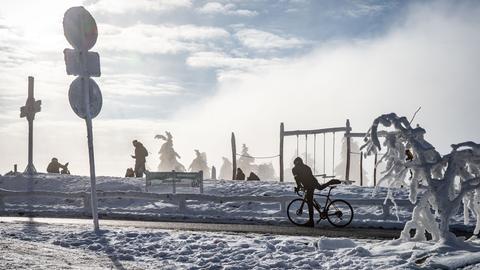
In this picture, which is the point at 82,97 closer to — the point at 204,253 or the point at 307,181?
the point at 204,253

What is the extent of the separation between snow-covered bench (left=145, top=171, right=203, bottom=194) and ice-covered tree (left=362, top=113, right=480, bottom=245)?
14.1m

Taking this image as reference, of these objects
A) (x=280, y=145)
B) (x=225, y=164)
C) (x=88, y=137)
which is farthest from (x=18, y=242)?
(x=225, y=164)

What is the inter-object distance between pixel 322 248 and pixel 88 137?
5190 mm

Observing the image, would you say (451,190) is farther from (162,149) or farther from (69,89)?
(162,149)

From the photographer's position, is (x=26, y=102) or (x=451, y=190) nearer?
(x=451, y=190)

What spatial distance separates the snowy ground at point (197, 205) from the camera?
711 inches

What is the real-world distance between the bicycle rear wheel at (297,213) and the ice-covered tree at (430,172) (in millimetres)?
6897

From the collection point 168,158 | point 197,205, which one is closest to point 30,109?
point 197,205

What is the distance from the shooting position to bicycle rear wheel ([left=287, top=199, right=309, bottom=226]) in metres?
17.0

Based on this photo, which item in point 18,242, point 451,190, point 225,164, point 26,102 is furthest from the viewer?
point 225,164

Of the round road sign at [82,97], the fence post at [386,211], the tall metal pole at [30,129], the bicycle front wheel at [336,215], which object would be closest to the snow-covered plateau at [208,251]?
the bicycle front wheel at [336,215]

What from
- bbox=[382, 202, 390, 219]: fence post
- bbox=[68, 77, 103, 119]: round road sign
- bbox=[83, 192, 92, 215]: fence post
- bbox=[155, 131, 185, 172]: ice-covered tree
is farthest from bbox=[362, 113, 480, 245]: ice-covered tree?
bbox=[155, 131, 185, 172]: ice-covered tree

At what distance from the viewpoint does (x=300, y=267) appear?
9.12 meters

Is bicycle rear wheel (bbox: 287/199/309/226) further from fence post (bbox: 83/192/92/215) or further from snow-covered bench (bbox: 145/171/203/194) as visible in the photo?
fence post (bbox: 83/192/92/215)
